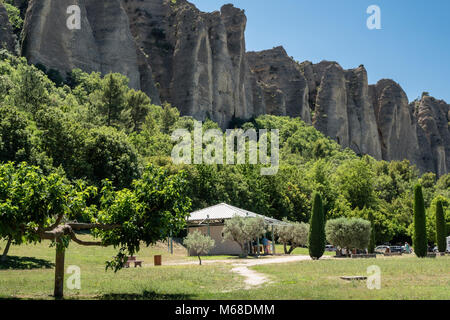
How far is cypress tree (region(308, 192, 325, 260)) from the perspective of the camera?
115 feet

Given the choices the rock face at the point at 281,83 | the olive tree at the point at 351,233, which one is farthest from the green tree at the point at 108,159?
the rock face at the point at 281,83

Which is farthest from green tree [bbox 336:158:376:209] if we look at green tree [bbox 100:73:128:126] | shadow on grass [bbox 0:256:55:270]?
shadow on grass [bbox 0:256:55:270]

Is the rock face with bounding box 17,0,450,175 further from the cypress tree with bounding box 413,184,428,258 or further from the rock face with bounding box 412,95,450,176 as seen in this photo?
the cypress tree with bounding box 413,184,428,258

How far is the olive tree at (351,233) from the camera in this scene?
37.5 metres

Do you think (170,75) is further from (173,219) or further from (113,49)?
(173,219)

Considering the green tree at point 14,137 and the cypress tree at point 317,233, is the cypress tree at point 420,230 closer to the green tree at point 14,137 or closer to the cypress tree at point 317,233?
the cypress tree at point 317,233

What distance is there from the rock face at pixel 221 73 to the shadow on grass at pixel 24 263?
5344 cm

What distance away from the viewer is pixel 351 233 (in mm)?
37531

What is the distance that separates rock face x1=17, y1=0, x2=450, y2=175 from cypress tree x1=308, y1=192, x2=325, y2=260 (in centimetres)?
5430

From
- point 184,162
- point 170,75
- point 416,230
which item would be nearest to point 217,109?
point 170,75

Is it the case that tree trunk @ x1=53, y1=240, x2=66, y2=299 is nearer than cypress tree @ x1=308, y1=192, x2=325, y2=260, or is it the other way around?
tree trunk @ x1=53, y1=240, x2=66, y2=299

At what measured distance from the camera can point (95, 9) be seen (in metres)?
90.0

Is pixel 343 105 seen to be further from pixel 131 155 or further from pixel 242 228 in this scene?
pixel 242 228
